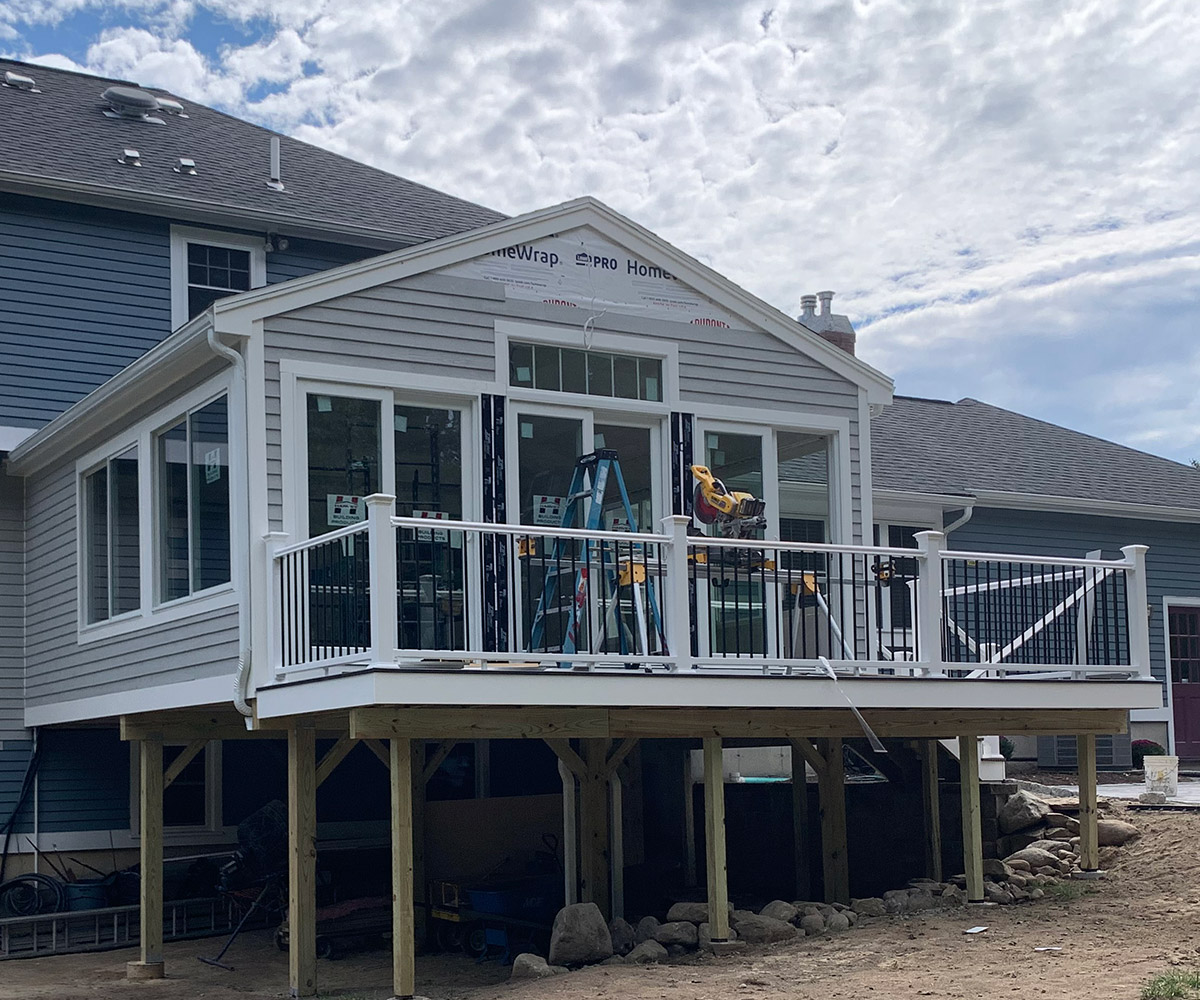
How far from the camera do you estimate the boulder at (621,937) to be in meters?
11.0

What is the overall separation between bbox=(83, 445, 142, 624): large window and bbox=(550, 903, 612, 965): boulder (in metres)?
4.35

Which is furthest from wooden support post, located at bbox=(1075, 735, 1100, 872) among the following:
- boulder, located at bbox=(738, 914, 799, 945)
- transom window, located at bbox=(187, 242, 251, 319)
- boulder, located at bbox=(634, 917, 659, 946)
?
transom window, located at bbox=(187, 242, 251, 319)

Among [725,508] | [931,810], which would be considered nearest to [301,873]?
[725,508]

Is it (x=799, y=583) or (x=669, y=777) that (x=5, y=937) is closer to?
(x=669, y=777)

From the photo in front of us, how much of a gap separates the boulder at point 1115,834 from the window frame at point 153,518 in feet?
24.7

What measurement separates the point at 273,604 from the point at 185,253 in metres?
6.93

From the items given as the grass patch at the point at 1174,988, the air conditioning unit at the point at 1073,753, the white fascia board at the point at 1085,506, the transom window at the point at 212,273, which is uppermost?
the transom window at the point at 212,273

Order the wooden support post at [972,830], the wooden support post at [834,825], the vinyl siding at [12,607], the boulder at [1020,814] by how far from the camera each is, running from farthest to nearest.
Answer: the vinyl siding at [12,607] → the boulder at [1020,814] → the wooden support post at [834,825] → the wooden support post at [972,830]

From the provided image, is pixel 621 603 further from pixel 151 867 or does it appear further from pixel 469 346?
pixel 151 867

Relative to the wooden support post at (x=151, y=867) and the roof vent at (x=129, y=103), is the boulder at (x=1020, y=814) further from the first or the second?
the roof vent at (x=129, y=103)

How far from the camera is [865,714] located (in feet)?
36.7

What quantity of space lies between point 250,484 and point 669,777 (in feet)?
23.1

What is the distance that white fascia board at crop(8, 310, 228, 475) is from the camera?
1062 centimetres

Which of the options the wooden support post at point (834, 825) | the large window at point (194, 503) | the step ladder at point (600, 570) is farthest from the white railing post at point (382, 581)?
the wooden support post at point (834, 825)
